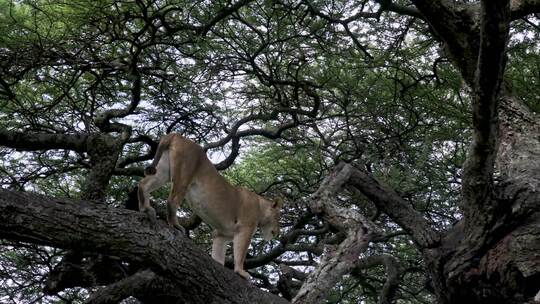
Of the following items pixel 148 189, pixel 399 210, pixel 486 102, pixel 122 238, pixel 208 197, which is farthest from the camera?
pixel 208 197

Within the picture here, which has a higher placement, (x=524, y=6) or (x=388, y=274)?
(x=524, y=6)

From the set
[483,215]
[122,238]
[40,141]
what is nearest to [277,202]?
[40,141]

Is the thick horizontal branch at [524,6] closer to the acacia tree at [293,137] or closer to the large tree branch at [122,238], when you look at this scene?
the acacia tree at [293,137]

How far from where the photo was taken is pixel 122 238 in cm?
427

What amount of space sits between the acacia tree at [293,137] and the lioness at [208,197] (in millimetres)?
612

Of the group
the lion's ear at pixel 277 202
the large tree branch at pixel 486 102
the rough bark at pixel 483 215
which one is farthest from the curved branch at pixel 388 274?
the large tree branch at pixel 486 102

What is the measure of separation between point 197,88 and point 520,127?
15.2 ft

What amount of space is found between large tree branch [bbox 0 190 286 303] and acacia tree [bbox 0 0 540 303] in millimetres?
14

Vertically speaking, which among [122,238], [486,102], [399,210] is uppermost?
[399,210]

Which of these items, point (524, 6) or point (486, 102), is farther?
point (524, 6)

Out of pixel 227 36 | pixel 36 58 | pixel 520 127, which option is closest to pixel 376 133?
pixel 227 36

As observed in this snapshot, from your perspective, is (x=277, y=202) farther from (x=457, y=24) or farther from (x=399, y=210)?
(x=457, y=24)

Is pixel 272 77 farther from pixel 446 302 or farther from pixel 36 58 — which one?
pixel 446 302

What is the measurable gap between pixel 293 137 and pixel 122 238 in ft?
19.5
